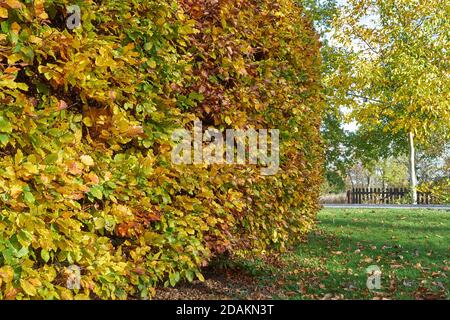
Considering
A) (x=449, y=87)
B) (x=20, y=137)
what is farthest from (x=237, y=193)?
(x=449, y=87)

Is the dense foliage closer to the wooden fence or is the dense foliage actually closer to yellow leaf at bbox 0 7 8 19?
yellow leaf at bbox 0 7 8 19

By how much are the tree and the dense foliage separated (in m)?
12.2

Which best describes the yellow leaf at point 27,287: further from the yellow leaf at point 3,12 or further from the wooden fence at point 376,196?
the wooden fence at point 376,196

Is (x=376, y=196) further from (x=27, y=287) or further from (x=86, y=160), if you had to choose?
(x=27, y=287)

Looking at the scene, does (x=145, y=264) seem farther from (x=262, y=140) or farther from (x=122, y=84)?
(x=262, y=140)

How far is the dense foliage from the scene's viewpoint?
273 centimetres

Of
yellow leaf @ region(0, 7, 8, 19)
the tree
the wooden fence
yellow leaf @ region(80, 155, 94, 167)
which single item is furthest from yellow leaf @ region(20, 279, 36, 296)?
the wooden fence

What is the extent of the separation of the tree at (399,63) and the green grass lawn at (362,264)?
22.8 feet

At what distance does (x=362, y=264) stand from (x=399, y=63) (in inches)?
454

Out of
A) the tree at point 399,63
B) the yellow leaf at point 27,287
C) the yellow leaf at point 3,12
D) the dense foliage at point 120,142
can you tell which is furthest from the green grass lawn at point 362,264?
the tree at point 399,63

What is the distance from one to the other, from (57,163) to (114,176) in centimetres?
54

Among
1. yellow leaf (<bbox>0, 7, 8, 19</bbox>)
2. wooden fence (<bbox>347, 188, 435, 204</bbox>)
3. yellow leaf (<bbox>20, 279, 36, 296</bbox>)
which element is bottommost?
wooden fence (<bbox>347, 188, 435, 204</bbox>)

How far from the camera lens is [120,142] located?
340 cm

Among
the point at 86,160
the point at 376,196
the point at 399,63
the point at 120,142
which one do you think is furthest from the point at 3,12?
the point at 376,196
